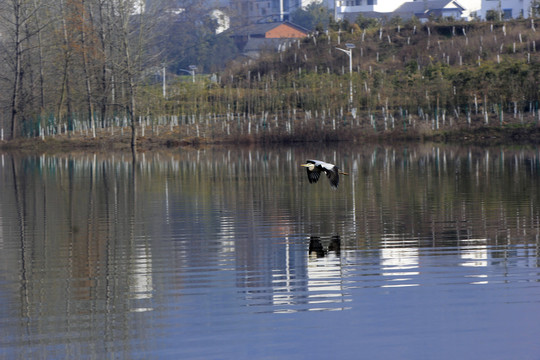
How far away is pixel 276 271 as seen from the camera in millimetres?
12734

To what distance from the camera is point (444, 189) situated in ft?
75.8

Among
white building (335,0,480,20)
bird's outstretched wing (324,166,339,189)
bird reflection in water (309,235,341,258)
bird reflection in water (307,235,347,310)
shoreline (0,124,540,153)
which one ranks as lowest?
bird reflection in water (307,235,347,310)

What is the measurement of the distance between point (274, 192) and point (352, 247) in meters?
9.23

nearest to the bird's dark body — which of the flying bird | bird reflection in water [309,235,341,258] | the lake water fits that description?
the flying bird

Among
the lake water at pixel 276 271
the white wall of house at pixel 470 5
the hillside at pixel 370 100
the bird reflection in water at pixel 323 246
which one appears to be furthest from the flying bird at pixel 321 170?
the white wall of house at pixel 470 5

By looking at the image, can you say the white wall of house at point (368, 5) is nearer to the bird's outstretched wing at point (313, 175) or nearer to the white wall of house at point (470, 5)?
the white wall of house at point (470, 5)

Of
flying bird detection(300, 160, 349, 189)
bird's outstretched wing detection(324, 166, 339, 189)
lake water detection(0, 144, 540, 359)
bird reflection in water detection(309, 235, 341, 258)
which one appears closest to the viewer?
lake water detection(0, 144, 540, 359)

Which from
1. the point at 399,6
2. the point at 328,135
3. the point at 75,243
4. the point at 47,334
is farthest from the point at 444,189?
the point at 399,6

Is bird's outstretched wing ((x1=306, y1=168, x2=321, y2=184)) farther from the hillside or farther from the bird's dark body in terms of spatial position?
the hillside

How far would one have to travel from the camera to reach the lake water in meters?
9.25

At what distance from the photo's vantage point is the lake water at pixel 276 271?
30.3ft

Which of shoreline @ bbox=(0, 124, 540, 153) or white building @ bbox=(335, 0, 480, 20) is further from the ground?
white building @ bbox=(335, 0, 480, 20)

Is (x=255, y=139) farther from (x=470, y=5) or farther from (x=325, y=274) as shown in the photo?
(x=470, y=5)

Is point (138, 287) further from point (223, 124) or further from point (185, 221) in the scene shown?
point (223, 124)
